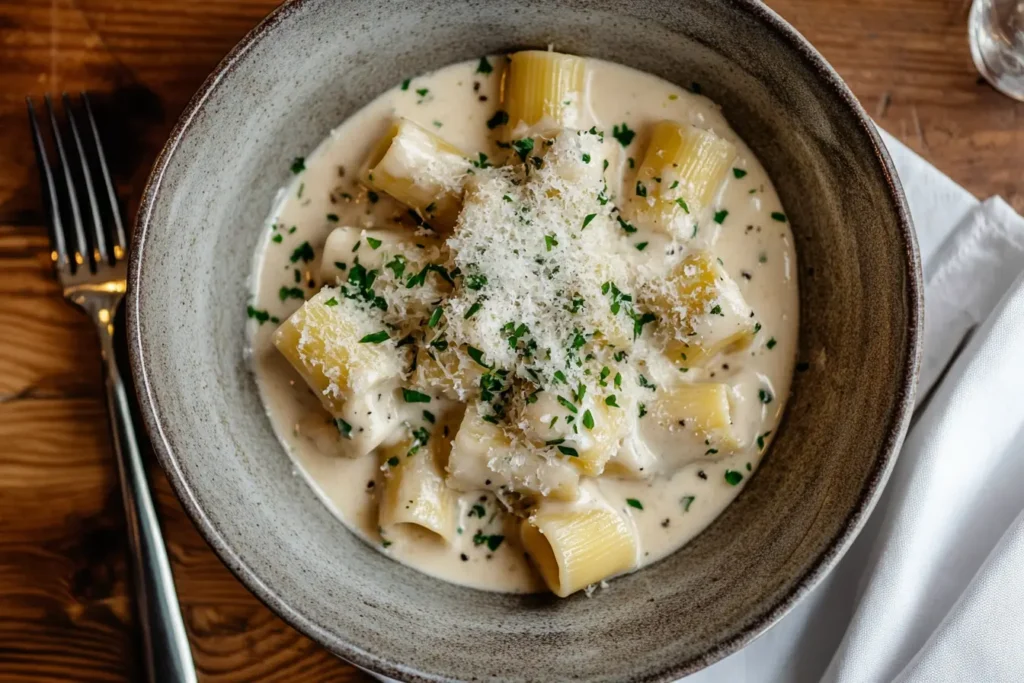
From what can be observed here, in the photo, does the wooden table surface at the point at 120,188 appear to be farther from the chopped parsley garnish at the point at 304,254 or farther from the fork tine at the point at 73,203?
the chopped parsley garnish at the point at 304,254

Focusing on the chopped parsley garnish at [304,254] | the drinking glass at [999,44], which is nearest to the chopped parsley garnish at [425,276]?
the chopped parsley garnish at [304,254]

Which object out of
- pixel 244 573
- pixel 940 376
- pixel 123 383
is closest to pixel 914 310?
pixel 940 376

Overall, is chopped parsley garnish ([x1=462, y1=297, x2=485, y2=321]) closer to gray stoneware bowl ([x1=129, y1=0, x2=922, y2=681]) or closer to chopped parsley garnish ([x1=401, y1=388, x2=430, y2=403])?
chopped parsley garnish ([x1=401, y1=388, x2=430, y2=403])

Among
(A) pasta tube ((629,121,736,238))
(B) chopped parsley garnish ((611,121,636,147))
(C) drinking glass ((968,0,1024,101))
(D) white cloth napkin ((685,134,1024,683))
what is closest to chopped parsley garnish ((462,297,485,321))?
(A) pasta tube ((629,121,736,238))

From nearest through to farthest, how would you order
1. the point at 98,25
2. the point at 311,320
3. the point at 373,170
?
1. the point at 311,320
2. the point at 373,170
3. the point at 98,25

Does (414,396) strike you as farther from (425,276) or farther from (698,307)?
(698,307)

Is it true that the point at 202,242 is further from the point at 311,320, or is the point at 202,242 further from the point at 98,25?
the point at 98,25

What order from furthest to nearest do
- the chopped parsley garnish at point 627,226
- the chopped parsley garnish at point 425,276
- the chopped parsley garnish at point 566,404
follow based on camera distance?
1. the chopped parsley garnish at point 627,226
2. the chopped parsley garnish at point 425,276
3. the chopped parsley garnish at point 566,404
